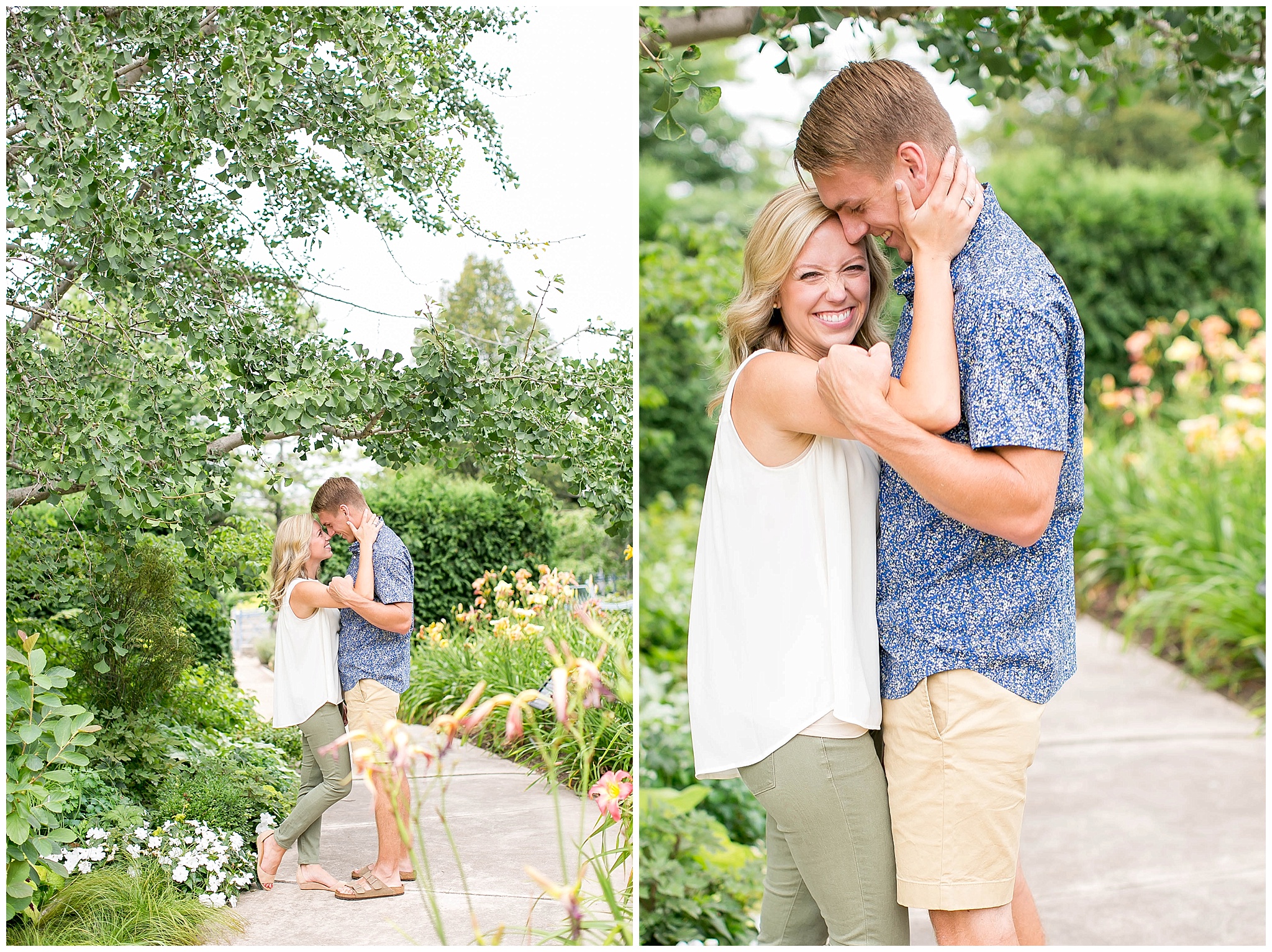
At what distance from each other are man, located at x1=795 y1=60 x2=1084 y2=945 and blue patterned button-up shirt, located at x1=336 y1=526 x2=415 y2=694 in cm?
95

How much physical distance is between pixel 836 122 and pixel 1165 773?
118 inches

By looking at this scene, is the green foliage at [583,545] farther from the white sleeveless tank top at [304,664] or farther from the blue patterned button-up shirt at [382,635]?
the white sleeveless tank top at [304,664]

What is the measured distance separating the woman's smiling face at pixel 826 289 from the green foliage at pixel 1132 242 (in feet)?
21.4

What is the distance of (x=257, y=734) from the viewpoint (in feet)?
6.53

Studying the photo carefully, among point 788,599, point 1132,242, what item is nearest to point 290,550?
point 788,599

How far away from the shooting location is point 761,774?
1.61m

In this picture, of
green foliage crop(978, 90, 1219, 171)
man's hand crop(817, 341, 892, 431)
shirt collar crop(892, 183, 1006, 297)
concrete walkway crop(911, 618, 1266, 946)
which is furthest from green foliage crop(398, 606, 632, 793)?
green foliage crop(978, 90, 1219, 171)

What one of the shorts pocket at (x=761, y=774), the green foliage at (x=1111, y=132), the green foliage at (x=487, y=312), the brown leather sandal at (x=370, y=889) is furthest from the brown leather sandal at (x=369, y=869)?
the green foliage at (x=1111, y=132)

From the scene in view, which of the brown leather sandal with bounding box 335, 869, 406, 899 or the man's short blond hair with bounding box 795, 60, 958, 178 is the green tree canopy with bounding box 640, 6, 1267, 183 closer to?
the man's short blond hair with bounding box 795, 60, 958, 178

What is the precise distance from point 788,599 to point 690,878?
1.26m

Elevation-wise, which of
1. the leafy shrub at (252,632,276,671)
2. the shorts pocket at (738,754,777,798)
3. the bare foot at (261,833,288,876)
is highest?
the leafy shrub at (252,632,276,671)

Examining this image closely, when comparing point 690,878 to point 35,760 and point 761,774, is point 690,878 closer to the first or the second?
point 761,774

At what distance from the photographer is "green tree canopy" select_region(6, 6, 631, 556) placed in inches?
76.9

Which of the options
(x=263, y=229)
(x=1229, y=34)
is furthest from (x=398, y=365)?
(x=1229, y=34)
